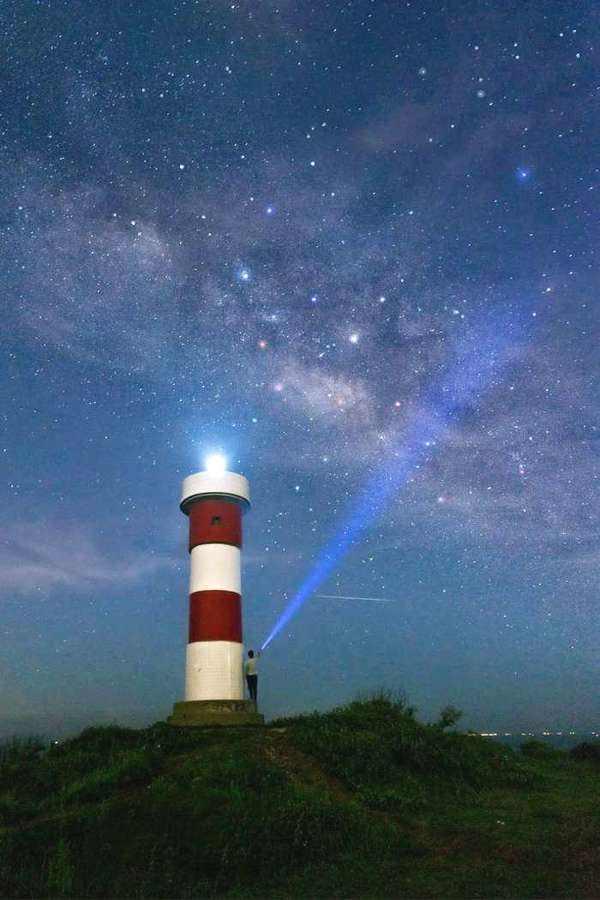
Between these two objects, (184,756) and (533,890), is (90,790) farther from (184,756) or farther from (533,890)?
(533,890)

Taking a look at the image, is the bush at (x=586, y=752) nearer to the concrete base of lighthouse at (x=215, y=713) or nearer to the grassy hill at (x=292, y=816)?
the grassy hill at (x=292, y=816)

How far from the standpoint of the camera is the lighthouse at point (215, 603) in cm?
1980

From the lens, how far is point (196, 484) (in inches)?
861

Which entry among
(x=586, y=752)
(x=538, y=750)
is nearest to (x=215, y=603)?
(x=538, y=750)

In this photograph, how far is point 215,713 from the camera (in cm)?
1936

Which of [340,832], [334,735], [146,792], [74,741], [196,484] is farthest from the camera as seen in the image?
[196,484]

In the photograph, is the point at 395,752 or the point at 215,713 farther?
the point at 215,713

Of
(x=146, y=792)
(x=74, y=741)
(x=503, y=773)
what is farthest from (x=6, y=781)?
(x=503, y=773)

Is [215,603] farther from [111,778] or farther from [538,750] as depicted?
[538,750]

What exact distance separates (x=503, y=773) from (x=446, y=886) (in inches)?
335

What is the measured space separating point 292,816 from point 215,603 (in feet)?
32.1

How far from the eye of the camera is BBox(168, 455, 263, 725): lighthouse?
19.8 m

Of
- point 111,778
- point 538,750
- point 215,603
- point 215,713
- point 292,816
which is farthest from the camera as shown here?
point 538,750

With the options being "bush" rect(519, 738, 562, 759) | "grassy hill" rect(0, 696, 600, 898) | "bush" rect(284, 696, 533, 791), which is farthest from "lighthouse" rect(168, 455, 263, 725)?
"bush" rect(519, 738, 562, 759)
